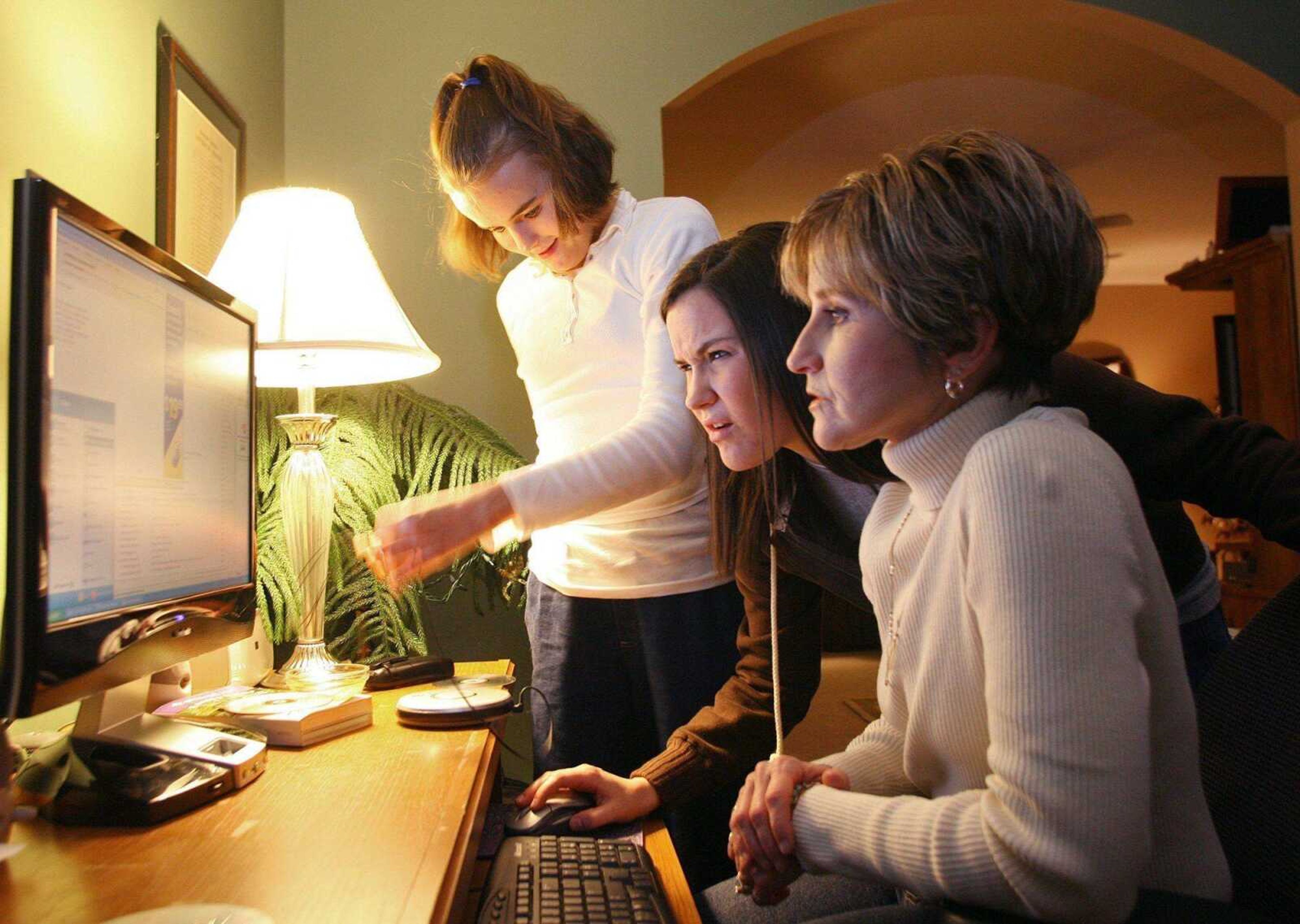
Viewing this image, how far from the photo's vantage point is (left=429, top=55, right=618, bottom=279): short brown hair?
133 centimetres

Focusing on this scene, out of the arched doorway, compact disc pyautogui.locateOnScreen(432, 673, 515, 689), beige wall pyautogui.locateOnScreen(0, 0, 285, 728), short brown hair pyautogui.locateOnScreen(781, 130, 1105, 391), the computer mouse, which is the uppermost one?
the arched doorway

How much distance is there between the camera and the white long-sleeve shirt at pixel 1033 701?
1.83 ft

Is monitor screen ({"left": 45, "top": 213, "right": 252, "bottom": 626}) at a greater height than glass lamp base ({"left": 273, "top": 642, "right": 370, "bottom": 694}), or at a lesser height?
greater

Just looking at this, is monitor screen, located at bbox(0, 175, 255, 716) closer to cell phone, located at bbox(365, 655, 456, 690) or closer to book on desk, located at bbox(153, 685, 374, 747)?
book on desk, located at bbox(153, 685, 374, 747)

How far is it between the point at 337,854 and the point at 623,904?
21cm

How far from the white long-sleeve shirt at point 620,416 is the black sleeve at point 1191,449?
460mm

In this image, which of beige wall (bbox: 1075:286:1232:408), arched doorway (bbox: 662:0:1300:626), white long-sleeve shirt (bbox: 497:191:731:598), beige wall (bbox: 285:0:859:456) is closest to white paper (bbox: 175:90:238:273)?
beige wall (bbox: 285:0:859:456)

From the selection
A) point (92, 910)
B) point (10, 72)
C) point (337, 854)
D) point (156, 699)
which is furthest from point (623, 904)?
point (10, 72)

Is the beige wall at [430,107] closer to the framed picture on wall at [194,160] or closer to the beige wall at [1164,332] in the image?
the framed picture on wall at [194,160]

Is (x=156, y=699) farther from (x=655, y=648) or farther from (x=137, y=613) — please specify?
(x=655, y=648)

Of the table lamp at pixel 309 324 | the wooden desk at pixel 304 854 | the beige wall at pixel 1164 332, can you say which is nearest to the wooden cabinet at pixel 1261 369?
the table lamp at pixel 309 324

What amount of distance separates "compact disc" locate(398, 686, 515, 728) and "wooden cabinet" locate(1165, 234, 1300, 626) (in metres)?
2.86

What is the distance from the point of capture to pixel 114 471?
0.76 m

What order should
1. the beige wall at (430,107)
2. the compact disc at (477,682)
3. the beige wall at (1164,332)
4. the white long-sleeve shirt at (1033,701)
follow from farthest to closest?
the beige wall at (1164,332) < the beige wall at (430,107) < the compact disc at (477,682) < the white long-sleeve shirt at (1033,701)
